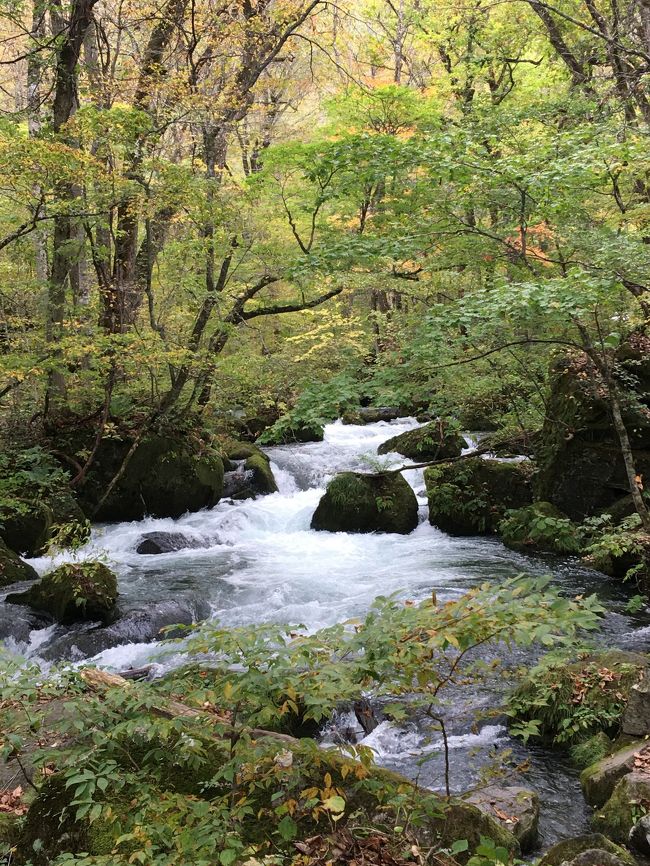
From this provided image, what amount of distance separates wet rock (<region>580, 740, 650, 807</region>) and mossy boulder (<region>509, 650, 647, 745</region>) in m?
0.57

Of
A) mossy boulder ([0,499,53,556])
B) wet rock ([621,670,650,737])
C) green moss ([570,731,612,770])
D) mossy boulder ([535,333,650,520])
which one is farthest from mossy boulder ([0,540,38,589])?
→ mossy boulder ([535,333,650,520])

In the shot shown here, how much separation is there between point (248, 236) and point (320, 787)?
1125 centimetres

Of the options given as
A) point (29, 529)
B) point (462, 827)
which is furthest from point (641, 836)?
point (29, 529)

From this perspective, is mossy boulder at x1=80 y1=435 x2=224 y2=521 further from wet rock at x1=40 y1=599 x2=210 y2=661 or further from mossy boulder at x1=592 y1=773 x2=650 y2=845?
mossy boulder at x1=592 y1=773 x2=650 y2=845

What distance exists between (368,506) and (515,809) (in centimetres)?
838

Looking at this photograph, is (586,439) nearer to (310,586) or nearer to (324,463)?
(310,586)

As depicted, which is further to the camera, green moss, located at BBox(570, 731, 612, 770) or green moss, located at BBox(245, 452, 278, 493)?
green moss, located at BBox(245, 452, 278, 493)

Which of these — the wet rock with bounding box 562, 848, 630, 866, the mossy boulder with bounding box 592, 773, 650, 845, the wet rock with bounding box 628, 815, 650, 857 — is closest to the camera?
the wet rock with bounding box 562, 848, 630, 866

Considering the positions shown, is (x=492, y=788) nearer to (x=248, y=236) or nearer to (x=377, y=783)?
(x=377, y=783)

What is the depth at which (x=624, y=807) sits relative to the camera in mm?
3254

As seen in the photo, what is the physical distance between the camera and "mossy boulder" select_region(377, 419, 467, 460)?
13258mm

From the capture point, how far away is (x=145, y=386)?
41.2 ft

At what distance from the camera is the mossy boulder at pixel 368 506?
11859mm

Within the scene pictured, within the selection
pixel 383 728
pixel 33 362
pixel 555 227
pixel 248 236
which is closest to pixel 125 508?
pixel 33 362
